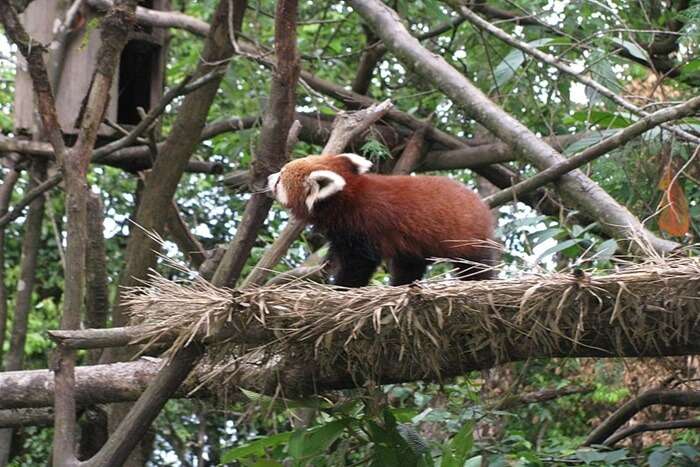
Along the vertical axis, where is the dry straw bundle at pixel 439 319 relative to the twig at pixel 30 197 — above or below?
below

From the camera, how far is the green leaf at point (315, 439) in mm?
2852

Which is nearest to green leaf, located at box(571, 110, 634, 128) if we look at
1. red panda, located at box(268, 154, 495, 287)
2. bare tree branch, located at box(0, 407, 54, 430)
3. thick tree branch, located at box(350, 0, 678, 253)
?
thick tree branch, located at box(350, 0, 678, 253)

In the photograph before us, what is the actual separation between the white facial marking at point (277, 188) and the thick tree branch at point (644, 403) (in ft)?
4.47

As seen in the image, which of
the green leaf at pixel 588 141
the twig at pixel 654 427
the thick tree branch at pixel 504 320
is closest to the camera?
the thick tree branch at pixel 504 320

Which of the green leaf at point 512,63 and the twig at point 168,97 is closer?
the green leaf at point 512,63

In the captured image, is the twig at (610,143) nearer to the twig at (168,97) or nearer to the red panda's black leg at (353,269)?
the red panda's black leg at (353,269)

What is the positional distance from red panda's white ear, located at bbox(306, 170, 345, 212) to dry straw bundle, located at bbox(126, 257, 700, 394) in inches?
23.7

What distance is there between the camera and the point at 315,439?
2.89 meters

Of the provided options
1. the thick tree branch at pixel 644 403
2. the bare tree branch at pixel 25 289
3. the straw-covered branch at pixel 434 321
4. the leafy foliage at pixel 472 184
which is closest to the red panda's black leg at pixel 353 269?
the leafy foliage at pixel 472 184

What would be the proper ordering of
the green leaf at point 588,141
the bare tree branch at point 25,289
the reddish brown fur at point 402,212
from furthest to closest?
the bare tree branch at point 25,289, the green leaf at point 588,141, the reddish brown fur at point 402,212

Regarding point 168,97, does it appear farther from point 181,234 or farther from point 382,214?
point 382,214

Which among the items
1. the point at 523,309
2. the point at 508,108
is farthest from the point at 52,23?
the point at 523,309

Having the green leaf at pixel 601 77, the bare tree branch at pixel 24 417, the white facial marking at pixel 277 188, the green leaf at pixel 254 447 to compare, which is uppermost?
the green leaf at pixel 601 77

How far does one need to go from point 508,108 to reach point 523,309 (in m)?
3.01
